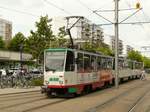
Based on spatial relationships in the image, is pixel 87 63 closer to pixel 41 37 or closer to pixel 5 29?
pixel 41 37

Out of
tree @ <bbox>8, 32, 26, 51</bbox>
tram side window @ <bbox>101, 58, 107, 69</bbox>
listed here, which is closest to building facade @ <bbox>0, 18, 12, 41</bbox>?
tree @ <bbox>8, 32, 26, 51</bbox>

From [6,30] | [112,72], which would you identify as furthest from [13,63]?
[6,30]

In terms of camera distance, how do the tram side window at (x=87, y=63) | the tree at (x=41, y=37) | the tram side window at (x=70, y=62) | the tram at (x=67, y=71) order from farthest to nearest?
the tree at (x=41, y=37)
the tram side window at (x=87, y=63)
the tram side window at (x=70, y=62)
the tram at (x=67, y=71)

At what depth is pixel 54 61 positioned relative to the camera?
916 inches

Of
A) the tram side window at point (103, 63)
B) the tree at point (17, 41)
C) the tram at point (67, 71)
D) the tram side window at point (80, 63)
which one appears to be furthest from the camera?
the tree at point (17, 41)

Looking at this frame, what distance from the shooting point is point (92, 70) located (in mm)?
28188

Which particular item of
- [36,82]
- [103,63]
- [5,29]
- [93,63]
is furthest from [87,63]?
[5,29]

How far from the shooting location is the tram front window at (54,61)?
23.0 meters

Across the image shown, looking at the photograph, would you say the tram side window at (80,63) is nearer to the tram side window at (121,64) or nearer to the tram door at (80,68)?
the tram door at (80,68)

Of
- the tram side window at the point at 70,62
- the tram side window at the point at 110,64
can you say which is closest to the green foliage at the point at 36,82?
the tram side window at the point at 110,64

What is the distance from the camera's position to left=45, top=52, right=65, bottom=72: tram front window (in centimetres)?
2298

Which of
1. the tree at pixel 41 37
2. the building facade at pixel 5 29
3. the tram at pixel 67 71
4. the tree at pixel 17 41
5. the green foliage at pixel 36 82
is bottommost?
the green foliage at pixel 36 82

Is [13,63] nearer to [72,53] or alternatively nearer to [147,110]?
[72,53]

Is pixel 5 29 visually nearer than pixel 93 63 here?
No
